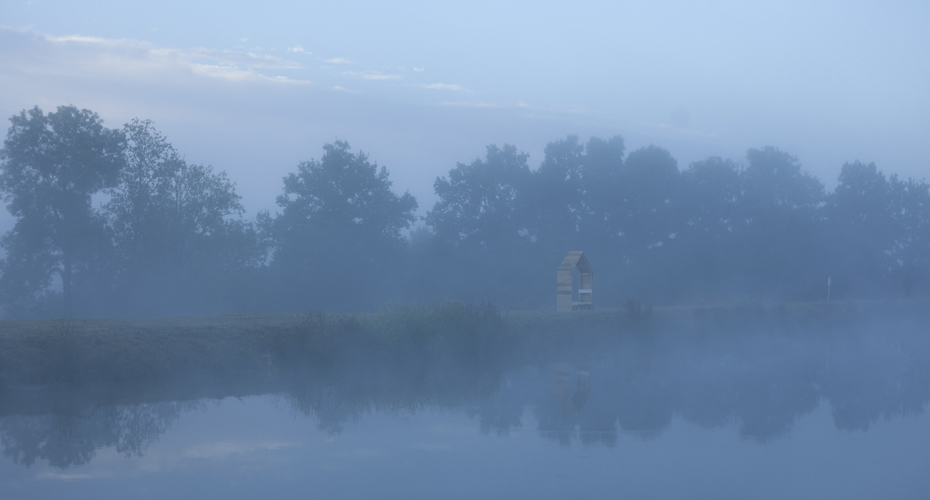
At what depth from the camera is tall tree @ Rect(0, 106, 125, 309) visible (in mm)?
30906

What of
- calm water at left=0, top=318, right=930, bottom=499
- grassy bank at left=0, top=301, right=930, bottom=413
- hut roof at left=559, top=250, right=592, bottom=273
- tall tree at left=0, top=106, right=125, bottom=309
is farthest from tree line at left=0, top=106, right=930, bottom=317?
calm water at left=0, top=318, right=930, bottom=499

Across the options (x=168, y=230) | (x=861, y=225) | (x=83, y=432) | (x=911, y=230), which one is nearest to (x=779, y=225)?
(x=861, y=225)

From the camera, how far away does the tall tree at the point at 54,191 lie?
30.9 meters

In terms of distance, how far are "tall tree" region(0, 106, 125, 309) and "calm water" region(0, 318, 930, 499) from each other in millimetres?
20438

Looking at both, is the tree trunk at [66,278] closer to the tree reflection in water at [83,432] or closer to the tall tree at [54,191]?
the tall tree at [54,191]

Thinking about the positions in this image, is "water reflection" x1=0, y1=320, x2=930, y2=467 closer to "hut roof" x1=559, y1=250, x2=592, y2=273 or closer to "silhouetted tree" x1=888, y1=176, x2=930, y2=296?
"hut roof" x1=559, y1=250, x2=592, y2=273

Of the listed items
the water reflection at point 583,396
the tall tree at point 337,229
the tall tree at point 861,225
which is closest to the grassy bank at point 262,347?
the water reflection at point 583,396

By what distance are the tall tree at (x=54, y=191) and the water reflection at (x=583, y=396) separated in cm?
2017

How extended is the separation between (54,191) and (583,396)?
26034mm

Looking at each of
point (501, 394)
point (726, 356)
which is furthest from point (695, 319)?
point (501, 394)

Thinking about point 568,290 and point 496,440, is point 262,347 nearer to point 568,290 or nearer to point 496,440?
point 496,440

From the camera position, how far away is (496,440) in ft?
37.6

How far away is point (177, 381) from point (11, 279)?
19302 mm

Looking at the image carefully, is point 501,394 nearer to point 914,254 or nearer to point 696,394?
point 696,394
